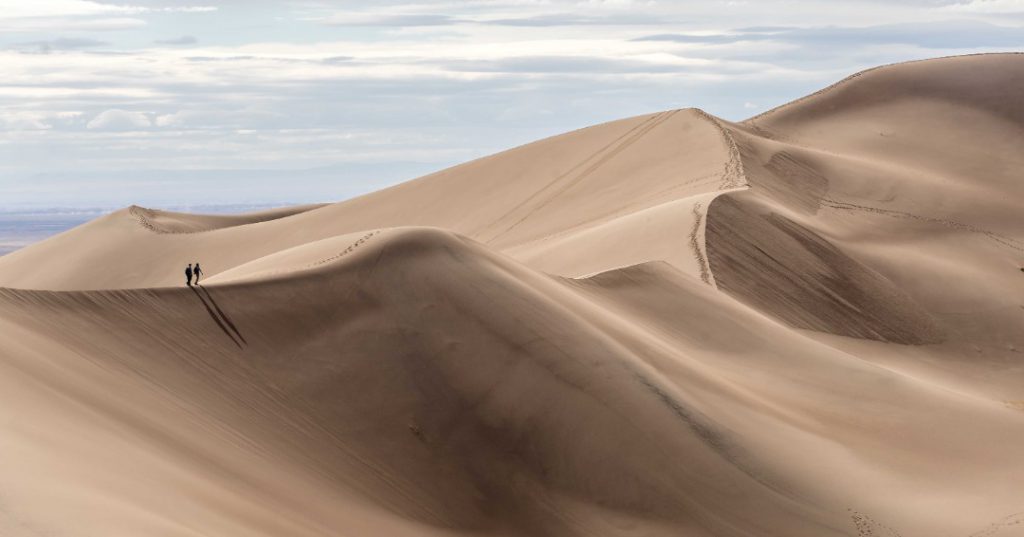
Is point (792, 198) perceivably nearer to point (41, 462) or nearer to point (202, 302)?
point (202, 302)

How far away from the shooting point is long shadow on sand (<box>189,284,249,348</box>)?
19.5 metres

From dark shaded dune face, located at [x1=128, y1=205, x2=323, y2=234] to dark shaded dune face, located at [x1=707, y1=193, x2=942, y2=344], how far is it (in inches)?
1311

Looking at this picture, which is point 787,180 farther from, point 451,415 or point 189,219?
point 189,219

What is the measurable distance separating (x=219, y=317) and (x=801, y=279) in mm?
18322

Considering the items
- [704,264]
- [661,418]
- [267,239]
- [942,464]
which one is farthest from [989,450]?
[267,239]

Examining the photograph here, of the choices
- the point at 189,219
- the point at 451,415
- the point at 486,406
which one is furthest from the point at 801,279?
the point at 189,219

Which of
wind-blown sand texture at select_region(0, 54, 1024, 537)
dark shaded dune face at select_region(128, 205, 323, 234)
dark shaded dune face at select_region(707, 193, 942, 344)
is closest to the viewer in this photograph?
wind-blown sand texture at select_region(0, 54, 1024, 537)

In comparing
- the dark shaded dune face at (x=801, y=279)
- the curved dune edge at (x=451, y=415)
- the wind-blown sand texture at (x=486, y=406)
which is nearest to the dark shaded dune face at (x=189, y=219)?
the wind-blown sand texture at (x=486, y=406)

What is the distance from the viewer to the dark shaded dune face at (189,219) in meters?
62.4

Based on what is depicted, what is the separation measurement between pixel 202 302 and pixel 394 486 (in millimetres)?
4461

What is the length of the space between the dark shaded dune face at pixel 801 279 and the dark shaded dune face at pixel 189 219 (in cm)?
3330

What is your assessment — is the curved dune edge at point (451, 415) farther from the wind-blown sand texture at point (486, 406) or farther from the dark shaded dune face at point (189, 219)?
the dark shaded dune face at point (189, 219)

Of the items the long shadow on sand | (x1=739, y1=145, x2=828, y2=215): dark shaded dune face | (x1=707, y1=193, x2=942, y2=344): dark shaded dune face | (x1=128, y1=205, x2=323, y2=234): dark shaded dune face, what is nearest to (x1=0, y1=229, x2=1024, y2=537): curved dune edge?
the long shadow on sand

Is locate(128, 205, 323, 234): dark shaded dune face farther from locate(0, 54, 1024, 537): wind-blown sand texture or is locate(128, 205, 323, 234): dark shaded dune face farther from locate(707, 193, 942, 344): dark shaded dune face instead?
locate(707, 193, 942, 344): dark shaded dune face
